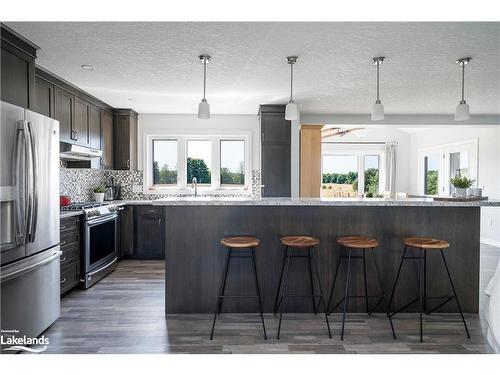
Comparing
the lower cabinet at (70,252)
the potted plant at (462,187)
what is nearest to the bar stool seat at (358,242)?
the potted plant at (462,187)

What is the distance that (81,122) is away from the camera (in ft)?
14.8

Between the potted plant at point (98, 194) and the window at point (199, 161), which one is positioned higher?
the window at point (199, 161)

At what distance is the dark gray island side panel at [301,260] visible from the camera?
313cm

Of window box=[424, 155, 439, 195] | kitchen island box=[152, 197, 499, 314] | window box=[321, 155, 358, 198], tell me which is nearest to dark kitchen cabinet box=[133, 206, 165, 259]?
kitchen island box=[152, 197, 499, 314]

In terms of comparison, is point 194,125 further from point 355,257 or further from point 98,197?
point 355,257

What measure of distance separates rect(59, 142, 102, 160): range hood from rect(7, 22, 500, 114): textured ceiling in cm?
76

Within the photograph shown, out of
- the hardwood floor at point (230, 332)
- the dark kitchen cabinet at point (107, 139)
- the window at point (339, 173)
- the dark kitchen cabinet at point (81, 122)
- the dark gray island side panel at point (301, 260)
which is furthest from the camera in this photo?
the window at point (339, 173)

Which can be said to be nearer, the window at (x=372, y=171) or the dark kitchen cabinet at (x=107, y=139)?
the dark kitchen cabinet at (x=107, y=139)

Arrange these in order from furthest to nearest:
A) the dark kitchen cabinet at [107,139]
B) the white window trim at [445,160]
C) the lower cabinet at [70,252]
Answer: the white window trim at [445,160], the dark kitchen cabinet at [107,139], the lower cabinet at [70,252]

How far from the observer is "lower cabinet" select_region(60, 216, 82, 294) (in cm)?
354

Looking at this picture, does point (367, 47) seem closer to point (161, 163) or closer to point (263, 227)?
point (263, 227)

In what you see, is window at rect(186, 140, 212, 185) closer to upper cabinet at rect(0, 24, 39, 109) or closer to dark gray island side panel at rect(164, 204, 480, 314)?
dark gray island side panel at rect(164, 204, 480, 314)

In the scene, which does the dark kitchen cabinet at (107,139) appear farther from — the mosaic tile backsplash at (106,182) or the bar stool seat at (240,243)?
the bar stool seat at (240,243)

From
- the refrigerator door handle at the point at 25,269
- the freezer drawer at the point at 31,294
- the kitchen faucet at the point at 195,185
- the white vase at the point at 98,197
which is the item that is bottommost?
the freezer drawer at the point at 31,294
